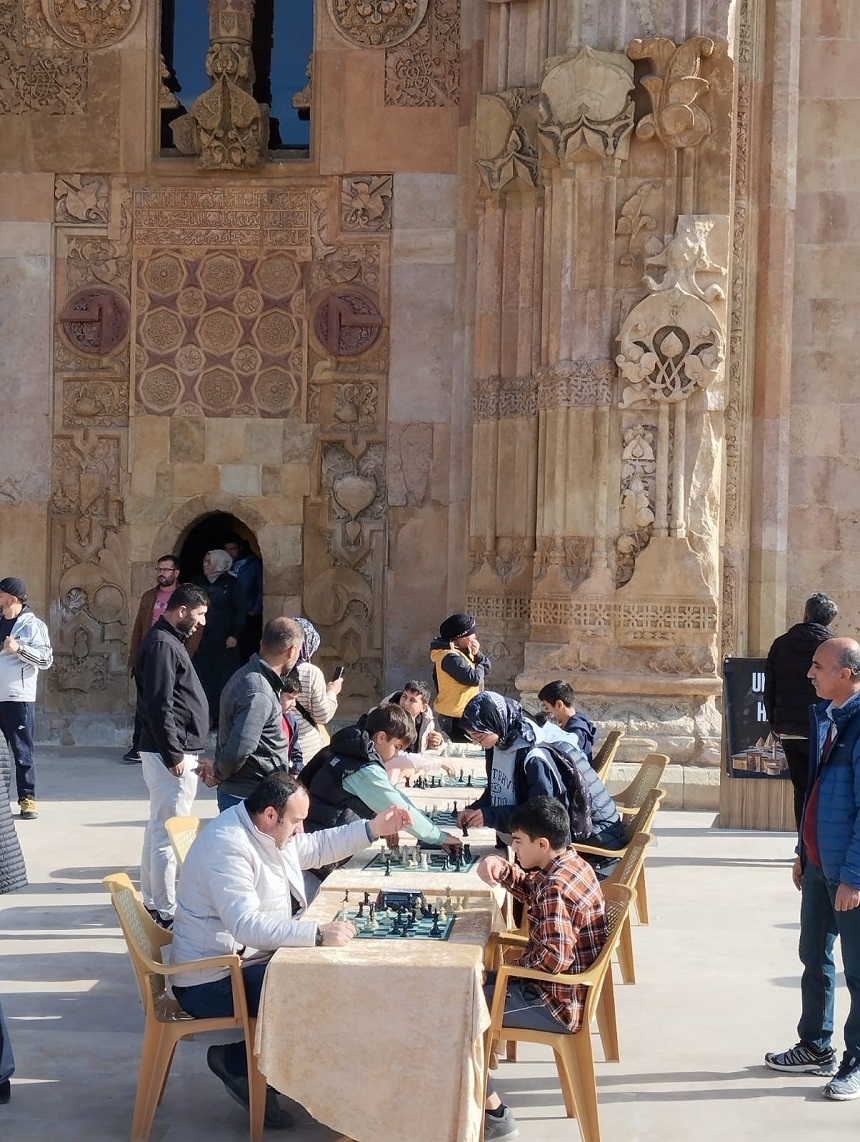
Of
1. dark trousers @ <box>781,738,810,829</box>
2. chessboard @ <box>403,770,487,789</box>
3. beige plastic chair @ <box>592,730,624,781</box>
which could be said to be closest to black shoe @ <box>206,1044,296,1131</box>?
chessboard @ <box>403,770,487,789</box>

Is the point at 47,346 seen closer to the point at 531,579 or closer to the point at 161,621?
the point at 531,579

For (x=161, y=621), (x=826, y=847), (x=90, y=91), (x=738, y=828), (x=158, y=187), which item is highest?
(x=90, y=91)

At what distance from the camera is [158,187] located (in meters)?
15.1

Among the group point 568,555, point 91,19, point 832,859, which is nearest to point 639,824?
point 832,859

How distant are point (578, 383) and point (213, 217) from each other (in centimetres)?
452

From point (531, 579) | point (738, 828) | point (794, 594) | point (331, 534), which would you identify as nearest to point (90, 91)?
point (331, 534)

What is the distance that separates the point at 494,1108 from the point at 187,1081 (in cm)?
122

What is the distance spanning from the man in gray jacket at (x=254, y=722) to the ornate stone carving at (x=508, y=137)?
7150mm

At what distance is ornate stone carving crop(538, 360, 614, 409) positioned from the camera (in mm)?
12617

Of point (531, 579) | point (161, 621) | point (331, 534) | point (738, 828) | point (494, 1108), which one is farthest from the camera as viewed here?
point (331, 534)

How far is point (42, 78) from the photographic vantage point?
15.1m

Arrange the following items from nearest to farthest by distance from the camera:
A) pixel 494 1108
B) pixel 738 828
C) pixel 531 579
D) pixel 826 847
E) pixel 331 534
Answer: pixel 494 1108, pixel 826 847, pixel 738 828, pixel 531 579, pixel 331 534

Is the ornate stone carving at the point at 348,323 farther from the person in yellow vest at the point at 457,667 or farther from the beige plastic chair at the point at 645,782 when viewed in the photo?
the beige plastic chair at the point at 645,782

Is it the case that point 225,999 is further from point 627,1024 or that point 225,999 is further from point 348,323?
point 348,323
